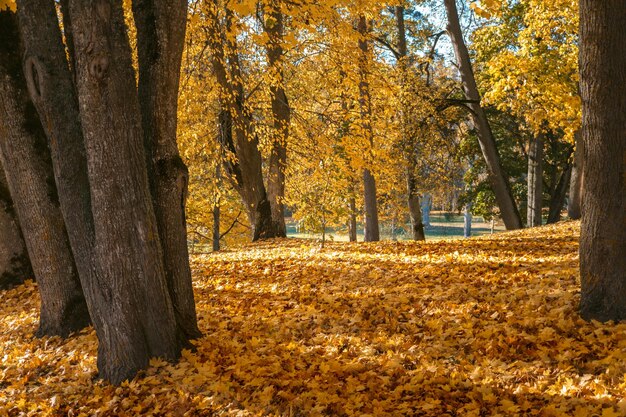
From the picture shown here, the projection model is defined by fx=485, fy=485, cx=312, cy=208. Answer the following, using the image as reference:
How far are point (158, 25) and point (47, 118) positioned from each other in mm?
1244

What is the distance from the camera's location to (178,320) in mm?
4453

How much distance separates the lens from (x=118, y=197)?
→ 12.5 ft

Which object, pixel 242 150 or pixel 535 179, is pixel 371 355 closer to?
pixel 242 150

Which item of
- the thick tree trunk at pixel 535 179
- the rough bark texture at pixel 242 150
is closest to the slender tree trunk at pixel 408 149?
the rough bark texture at pixel 242 150

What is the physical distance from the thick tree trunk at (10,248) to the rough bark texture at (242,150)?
461cm

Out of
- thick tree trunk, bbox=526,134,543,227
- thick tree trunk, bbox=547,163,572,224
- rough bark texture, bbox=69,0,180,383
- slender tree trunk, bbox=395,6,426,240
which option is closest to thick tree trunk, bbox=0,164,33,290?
rough bark texture, bbox=69,0,180,383

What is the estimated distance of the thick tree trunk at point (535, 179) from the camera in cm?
1733

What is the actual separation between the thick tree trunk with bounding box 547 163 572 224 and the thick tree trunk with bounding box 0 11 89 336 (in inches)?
705

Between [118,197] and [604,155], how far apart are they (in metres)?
4.08

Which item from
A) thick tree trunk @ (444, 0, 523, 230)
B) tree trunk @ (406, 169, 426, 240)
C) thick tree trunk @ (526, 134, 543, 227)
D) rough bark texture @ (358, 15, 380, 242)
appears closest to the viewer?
rough bark texture @ (358, 15, 380, 242)

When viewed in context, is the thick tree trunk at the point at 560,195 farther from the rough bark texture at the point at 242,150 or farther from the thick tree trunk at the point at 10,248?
the thick tree trunk at the point at 10,248

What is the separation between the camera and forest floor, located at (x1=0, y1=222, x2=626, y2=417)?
345 cm

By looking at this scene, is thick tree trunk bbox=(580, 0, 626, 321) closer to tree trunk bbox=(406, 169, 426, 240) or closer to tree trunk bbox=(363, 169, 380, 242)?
tree trunk bbox=(363, 169, 380, 242)

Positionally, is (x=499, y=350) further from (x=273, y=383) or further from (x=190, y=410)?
(x=190, y=410)
